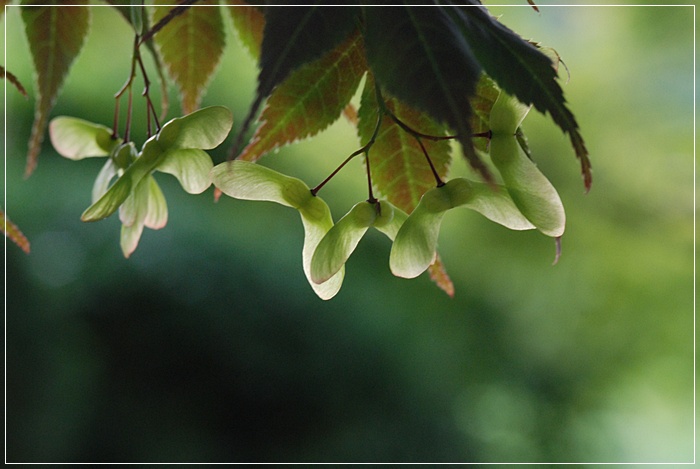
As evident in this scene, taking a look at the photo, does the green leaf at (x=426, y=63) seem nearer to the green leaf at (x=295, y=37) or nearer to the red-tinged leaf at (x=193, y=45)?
the green leaf at (x=295, y=37)

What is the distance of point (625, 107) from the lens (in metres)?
1.60

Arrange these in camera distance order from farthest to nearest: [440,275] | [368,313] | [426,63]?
[368,313] → [440,275] → [426,63]

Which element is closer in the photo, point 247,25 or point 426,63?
point 426,63

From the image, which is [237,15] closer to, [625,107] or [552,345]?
[552,345]

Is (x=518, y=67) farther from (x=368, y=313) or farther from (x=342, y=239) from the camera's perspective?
(x=368, y=313)

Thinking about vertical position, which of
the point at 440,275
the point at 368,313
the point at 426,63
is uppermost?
the point at 426,63

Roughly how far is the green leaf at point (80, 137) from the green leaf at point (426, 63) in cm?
16

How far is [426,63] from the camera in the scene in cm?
14

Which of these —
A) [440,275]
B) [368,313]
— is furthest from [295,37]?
[368,313]

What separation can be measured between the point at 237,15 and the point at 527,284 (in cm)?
130

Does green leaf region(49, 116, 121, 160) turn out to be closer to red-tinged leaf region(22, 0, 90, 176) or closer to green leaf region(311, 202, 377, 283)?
red-tinged leaf region(22, 0, 90, 176)

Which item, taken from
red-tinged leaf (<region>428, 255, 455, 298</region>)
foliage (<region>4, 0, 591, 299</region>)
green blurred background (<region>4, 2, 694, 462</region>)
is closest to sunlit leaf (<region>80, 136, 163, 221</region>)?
foliage (<region>4, 0, 591, 299</region>)

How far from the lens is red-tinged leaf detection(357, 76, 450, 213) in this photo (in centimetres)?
21

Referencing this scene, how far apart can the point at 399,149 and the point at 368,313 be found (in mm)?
1026
